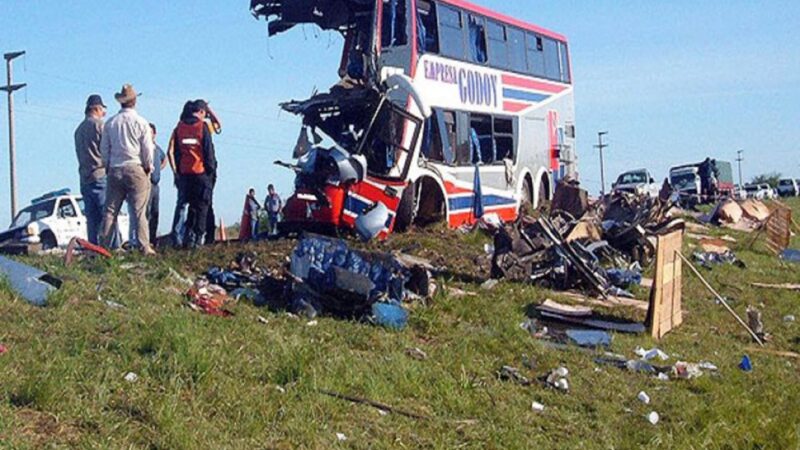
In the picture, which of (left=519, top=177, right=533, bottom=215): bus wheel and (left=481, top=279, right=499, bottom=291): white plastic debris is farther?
(left=519, top=177, right=533, bottom=215): bus wheel

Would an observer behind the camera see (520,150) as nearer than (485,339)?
No

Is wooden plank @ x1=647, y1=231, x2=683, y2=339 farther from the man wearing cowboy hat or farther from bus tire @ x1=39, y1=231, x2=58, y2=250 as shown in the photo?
bus tire @ x1=39, y1=231, x2=58, y2=250

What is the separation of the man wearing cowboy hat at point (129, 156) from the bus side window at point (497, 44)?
33.6 ft

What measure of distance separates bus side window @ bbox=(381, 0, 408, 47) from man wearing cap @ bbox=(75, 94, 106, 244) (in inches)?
234

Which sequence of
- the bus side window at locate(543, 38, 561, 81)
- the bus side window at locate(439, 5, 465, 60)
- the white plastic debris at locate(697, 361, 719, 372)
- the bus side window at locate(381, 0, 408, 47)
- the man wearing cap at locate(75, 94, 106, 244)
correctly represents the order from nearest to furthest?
the white plastic debris at locate(697, 361, 719, 372)
the man wearing cap at locate(75, 94, 106, 244)
the bus side window at locate(381, 0, 408, 47)
the bus side window at locate(439, 5, 465, 60)
the bus side window at locate(543, 38, 561, 81)

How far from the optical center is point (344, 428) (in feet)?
20.7

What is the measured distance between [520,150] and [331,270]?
12.5 metres

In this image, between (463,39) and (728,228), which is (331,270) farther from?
(728,228)

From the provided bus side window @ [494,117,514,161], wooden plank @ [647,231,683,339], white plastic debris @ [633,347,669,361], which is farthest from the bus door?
white plastic debris @ [633,347,669,361]

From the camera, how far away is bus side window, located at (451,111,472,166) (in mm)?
18547

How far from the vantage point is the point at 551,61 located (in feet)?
77.6

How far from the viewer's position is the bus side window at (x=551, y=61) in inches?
918

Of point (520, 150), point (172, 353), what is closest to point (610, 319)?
point (172, 353)

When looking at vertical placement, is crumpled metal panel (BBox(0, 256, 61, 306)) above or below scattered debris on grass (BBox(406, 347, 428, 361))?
above
